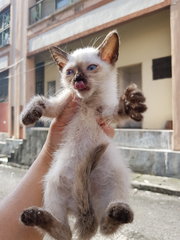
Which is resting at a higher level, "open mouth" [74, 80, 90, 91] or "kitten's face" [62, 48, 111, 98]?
"kitten's face" [62, 48, 111, 98]

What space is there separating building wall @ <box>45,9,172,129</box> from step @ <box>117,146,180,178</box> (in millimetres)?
1816

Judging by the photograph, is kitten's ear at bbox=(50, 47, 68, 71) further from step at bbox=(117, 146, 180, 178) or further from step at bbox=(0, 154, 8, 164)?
step at bbox=(0, 154, 8, 164)

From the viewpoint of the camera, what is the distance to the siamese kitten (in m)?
1.70

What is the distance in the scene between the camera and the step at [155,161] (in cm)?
638

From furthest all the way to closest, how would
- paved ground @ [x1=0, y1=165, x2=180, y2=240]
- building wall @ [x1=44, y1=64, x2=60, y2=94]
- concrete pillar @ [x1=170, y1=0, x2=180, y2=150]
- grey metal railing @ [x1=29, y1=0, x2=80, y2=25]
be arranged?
1. building wall @ [x1=44, y1=64, x2=60, y2=94]
2. grey metal railing @ [x1=29, y1=0, x2=80, y2=25]
3. concrete pillar @ [x1=170, y1=0, x2=180, y2=150]
4. paved ground @ [x1=0, y1=165, x2=180, y2=240]

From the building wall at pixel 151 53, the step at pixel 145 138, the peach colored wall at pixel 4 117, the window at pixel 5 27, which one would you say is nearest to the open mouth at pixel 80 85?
the step at pixel 145 138

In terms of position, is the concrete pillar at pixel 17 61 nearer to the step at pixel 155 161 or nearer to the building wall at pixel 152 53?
the building wall at pixel 152 53

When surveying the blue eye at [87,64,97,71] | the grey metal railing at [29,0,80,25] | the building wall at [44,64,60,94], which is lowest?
the blue eye at [87,64,97,71]

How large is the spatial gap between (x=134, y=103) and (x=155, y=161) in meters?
5.30

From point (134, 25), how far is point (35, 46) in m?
4.49

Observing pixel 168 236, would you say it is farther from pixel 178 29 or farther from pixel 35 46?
pixel 35 46

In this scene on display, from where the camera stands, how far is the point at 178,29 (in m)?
6.71

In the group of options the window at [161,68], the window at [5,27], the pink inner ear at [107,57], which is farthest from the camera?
the window at [5,27]

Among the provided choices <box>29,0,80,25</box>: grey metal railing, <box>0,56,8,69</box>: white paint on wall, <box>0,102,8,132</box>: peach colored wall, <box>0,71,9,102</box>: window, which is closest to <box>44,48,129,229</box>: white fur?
<box>29,0,80,25</box>: grey metal railing
